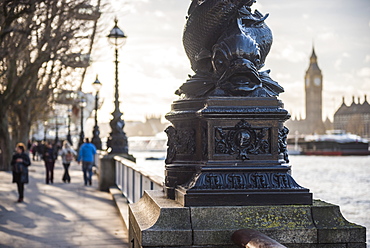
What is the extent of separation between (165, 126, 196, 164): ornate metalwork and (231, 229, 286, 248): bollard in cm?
97

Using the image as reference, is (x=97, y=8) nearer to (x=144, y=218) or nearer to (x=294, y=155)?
(x=144, y=218)

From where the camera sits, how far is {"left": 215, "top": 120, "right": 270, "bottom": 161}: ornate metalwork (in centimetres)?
429

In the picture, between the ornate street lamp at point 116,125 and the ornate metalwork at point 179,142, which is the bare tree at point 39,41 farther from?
the ornate metalwork at point 179,142

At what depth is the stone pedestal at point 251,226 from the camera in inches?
157

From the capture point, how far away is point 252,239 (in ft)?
11.9

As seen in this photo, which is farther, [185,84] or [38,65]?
[38,65]

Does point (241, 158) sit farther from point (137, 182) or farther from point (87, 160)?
point (87, 160)

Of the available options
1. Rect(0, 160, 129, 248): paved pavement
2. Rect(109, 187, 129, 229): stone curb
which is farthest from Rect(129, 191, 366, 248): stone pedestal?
Rect(109, 187, 129, 229): stone curb

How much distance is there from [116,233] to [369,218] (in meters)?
15.1

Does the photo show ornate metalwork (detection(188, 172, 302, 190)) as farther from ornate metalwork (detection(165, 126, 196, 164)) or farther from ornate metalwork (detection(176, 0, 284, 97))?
ornate metalwork (detection(176, 0, 284, 97))

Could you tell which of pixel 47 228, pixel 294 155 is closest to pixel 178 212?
pixel 47 228

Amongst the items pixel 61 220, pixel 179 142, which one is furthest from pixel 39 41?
pixel 179 142

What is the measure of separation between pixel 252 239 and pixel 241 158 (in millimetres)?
818

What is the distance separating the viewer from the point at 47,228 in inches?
427
